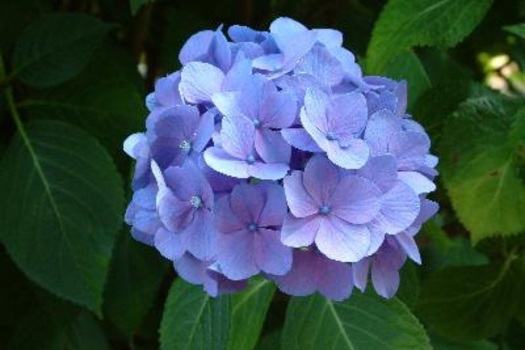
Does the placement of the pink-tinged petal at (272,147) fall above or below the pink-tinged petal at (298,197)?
above

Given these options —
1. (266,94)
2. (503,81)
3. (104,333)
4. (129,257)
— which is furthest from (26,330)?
(503,81)

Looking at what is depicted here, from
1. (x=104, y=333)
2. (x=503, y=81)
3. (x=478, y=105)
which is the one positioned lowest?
(x=104, y=333)

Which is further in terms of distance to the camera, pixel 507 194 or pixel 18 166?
pixel 18 166

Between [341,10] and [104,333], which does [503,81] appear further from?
[104,333]


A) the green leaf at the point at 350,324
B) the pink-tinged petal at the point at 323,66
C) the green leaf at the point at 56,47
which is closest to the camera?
the pink-tinged petal at the point at 323,66

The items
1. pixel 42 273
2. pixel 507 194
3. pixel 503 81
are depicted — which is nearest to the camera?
pixel 507 194

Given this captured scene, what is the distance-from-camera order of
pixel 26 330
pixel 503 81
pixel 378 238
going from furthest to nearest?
pixel 503 81, pixel 26 330, pixel 378 238

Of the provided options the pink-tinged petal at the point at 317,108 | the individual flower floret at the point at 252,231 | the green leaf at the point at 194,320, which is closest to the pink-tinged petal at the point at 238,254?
the individual flower floret at the point at 252,231

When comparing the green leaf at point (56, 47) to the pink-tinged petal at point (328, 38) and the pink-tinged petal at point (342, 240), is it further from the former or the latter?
the pink-tinged petal at point (342, 240)
